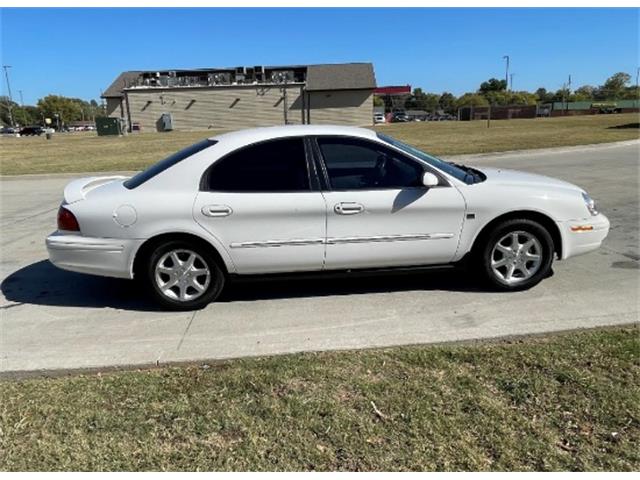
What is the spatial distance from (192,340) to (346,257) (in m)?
1.42

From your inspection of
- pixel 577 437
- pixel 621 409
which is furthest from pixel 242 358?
pixel 621 409

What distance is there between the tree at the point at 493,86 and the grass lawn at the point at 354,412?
126 meters

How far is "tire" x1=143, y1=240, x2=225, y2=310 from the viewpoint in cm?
411

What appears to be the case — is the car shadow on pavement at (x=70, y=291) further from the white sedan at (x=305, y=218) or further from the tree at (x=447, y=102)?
the tree at (x=447, y=102)

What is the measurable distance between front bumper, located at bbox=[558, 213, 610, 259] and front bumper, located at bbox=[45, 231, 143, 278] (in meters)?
3.65

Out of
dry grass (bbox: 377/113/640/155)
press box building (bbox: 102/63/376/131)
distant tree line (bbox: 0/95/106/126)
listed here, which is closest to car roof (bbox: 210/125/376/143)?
dry grass (bbox: 377/113/640/155)

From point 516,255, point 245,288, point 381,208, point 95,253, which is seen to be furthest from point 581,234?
point 95,253

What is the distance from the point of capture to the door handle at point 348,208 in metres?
4.07

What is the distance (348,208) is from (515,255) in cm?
156

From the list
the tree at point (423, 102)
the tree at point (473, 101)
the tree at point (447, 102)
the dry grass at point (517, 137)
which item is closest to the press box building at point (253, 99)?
the dry grass at point (517, 137)

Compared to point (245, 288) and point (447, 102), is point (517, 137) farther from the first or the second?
point (447, 102)

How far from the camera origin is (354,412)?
8.89 feet

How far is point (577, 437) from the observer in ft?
7.99

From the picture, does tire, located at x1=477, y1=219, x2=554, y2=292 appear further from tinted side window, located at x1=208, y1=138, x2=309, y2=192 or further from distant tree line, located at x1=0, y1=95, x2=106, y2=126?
distant tree line, located at x1=0, y1=95, x2=106, y2=126
